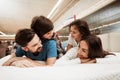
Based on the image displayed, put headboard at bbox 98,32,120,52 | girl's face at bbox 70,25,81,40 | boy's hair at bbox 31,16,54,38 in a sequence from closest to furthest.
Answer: boy's hair at bbox 31,16,54,38
girl's face at bbox 70,25,81,40
headboard at bbox 98,32,120,52

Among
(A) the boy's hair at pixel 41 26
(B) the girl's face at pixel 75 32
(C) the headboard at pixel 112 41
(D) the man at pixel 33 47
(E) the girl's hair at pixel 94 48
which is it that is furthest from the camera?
(C) the headboard at pixel 112 41

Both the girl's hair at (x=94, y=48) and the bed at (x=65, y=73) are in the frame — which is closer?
the bed at (x=65, y=73)

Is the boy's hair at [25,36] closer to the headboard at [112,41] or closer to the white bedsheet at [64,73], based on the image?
the white bedsheet at [64,73]

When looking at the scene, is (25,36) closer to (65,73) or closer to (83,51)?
(83,51)

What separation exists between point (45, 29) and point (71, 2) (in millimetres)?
3029

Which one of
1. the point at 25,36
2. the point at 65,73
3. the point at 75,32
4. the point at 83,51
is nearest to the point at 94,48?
the point at 83,51

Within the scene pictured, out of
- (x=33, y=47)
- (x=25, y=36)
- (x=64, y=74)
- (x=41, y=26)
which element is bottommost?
(x=64, y=74)

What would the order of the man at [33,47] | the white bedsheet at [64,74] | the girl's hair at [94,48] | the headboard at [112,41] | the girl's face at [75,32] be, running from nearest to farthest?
the white bedsheet at [64,74]
the man at [33,47]
the girl's hair at [94,48]
the girl's face at [75,32]
the headboard at [112,41]

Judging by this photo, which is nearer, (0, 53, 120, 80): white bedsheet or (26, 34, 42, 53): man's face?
(0, 53, 120, 80): white bedsheet

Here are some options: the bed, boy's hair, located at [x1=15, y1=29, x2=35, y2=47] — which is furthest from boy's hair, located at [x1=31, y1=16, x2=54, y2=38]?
the bed

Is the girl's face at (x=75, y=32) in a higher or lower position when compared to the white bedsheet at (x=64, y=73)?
higher

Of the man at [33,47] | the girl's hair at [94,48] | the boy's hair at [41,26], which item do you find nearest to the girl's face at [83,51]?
→ the girl's hair at [94,48]

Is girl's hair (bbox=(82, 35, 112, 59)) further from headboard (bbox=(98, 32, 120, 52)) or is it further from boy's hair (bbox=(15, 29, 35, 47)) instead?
headboard (bbox=(98, 32, 120, 52))

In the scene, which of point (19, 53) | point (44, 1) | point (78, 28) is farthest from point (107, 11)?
point (44, 1)
